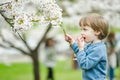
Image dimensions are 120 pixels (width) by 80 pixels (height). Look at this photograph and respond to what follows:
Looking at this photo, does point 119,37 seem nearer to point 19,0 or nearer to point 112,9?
point 112,9

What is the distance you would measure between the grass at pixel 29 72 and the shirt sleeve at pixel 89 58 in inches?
519

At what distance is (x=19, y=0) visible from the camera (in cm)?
641

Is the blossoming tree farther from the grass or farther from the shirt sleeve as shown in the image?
the grass

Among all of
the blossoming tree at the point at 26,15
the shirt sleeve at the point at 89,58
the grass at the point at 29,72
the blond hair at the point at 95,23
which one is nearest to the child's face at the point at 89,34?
the blond hair at the point at 95,23

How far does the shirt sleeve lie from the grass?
13170 mm

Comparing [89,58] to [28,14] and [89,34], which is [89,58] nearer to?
[89,34]

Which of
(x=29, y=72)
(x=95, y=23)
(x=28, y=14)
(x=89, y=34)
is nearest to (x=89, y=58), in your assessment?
(x=89, y=34)

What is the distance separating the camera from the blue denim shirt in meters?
6.28

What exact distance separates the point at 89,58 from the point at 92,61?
49 mm

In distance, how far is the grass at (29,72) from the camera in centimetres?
2088

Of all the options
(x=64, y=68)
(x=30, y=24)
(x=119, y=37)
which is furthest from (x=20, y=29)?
(x=64, y=68)

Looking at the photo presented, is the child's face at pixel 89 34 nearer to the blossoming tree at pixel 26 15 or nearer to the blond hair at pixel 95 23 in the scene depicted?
the blond hair at pixel 95 23

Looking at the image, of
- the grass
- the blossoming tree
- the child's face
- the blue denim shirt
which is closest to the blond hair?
the child's face

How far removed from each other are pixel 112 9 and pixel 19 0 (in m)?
6.75
